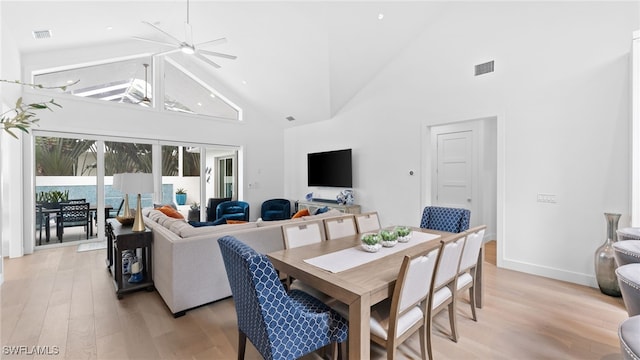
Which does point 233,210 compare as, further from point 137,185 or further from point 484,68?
point 484,68

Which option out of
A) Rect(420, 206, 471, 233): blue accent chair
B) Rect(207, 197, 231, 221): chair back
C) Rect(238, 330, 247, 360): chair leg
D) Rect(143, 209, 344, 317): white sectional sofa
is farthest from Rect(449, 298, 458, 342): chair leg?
Rect(207, 197, 231, 221): chair back

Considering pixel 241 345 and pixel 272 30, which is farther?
pixel 272 30

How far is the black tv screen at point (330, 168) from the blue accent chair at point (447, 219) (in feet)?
7.99

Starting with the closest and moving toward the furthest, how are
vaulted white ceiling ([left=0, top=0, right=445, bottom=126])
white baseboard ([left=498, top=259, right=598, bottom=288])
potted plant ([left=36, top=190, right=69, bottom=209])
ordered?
1. white baseboard ([left=498, top=259, right=598, bottom=288])
2. vaulted white ceiling ([left=0, top=0, right=445, bottom=126])
3. potted plant ([left=36, top=190, right=69, bottom=209])

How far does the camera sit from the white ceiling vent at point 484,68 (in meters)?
4.05

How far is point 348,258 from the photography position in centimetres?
209

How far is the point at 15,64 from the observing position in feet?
13.7

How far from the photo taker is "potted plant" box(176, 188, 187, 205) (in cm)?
639

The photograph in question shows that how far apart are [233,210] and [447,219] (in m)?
4.60

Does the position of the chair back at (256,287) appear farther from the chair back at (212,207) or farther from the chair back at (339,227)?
the chair back at (212,207)

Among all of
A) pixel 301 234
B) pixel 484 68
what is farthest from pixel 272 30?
pixel 301 234

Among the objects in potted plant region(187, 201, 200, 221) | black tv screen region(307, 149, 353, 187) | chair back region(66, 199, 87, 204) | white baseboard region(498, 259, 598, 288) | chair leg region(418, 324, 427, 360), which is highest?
black tv screen region(307, 149, 353, 187)

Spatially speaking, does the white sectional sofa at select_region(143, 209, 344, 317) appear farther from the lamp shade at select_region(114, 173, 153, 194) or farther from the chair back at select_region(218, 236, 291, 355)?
the chair back at select_region(218, 236, 291, 355)

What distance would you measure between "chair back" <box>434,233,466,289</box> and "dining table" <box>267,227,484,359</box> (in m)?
0.09
